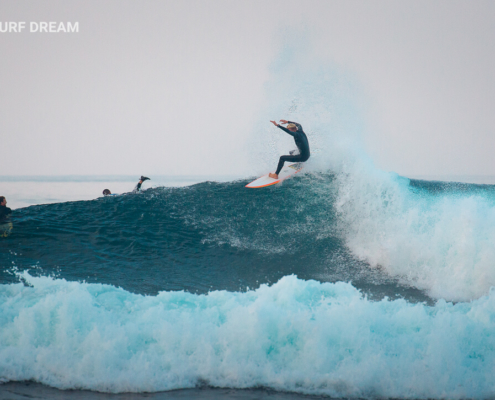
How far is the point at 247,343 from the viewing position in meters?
4.09

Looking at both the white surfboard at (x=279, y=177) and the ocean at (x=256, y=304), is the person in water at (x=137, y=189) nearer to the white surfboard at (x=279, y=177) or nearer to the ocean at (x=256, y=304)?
the ocean at (x=256, y=304)

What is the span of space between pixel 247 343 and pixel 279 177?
7.22m

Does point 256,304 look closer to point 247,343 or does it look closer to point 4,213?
point 247,343

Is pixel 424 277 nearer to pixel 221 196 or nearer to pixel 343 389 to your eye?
pixel 343 389

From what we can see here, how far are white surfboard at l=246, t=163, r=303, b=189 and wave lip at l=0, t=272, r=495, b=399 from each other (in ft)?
19.7

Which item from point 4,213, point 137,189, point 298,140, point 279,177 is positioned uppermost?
point 298,140

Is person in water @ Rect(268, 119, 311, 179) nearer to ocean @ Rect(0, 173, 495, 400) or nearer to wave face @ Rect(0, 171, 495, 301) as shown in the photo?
wave face @ Rect(0, 171, 495, 301)

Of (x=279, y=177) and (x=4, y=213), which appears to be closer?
(x=4, y=213)

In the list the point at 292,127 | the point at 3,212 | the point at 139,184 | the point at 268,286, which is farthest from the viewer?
the point at 139,184

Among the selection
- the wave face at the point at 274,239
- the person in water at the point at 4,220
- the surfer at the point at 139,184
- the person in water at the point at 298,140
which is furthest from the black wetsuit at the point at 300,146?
the person in water at the point at 4,220

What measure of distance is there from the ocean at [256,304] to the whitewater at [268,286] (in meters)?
0.02

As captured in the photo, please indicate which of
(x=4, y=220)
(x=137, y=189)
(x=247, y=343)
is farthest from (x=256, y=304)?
(x=137, y=189)

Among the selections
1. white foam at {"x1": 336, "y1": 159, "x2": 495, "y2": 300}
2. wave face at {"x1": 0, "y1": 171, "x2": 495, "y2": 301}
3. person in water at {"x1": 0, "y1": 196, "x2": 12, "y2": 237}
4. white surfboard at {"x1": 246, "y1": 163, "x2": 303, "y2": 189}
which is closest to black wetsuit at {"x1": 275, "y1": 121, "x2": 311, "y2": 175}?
white surfboard at {"x1": 246, "y1": 163, "x2": 303, "y2": 189}

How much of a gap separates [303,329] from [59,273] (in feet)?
16.1
